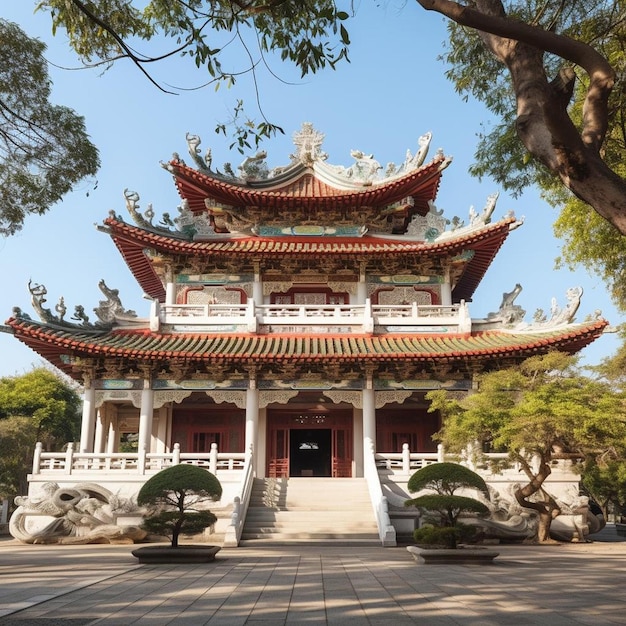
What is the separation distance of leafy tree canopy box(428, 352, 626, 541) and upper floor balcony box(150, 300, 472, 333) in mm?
3709

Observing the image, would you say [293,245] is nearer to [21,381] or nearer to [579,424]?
[579,424]

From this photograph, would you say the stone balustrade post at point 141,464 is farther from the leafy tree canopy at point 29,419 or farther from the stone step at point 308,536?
the leafy tree canopy at point 29,419

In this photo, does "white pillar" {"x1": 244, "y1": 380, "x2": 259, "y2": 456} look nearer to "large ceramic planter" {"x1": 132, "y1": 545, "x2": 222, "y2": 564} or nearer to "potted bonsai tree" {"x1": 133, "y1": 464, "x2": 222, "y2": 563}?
"potted bonsai tree" {"x1": 133, "y1": 464, "x2": 222, "y2": 563}

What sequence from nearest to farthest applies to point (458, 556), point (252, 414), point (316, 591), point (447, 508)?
point (316, 591), point (458, 556), point (447, 508), point (252, 414)

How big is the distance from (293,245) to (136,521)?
30.5ft

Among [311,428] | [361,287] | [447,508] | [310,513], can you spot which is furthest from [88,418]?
[447,508]

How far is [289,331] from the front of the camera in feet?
61.1

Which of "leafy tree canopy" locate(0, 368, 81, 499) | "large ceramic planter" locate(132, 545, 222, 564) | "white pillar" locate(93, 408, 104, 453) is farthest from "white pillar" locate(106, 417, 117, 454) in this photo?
"leafy tree canopy" locate(0, 368, 81, 499)

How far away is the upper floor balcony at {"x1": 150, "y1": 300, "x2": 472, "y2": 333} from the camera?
722 inches

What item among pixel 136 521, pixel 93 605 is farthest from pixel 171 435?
pixel 93 605

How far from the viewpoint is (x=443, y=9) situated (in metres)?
5.30

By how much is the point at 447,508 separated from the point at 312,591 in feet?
14.3

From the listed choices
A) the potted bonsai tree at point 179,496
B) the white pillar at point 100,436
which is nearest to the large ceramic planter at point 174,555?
the potted bonsai tree at point 179,496

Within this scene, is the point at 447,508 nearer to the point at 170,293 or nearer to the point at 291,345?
the point at 291,345
